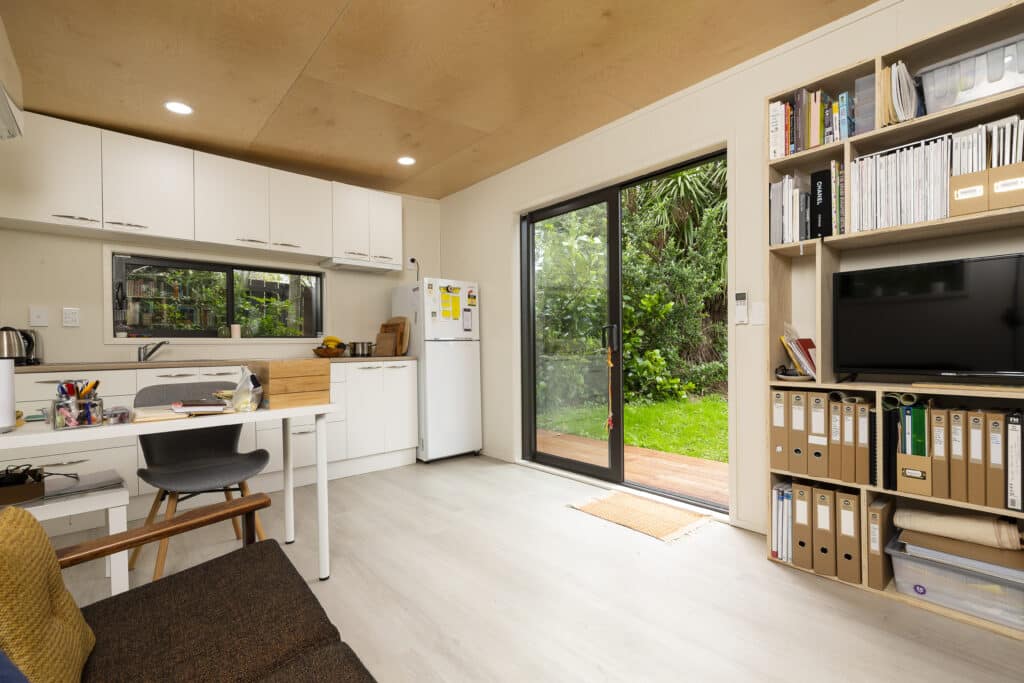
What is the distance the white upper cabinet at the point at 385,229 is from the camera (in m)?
4.30

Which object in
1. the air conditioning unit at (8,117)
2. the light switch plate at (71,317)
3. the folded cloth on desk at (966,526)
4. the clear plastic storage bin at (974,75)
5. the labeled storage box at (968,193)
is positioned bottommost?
the folded cloth on desk at (966,526)

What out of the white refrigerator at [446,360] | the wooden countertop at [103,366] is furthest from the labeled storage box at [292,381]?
the white refrigerator at [446,360]

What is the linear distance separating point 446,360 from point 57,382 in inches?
99.0

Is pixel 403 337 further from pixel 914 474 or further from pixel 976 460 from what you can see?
pixel 976 460

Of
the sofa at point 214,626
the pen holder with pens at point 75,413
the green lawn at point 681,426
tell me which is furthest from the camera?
the green lawn at point 681,426

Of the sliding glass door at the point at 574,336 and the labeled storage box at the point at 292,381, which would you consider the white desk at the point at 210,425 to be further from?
the sliding glass door at the point at 574,336

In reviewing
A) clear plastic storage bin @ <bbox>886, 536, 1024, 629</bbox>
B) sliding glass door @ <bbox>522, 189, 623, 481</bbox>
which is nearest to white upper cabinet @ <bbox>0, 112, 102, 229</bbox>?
sliding glass door @ <bbox>522, 189, 623, 481</bbox>

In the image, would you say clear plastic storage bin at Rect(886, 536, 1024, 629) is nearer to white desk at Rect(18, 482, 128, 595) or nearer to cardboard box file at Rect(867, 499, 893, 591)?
cardboard box file at Rect(867, 499, 893, 591)

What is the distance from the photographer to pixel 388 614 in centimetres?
189

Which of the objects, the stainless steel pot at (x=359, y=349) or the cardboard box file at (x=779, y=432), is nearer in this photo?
the cardboard box file at (x=779, y=432)

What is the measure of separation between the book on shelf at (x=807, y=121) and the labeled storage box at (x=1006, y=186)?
541 mm

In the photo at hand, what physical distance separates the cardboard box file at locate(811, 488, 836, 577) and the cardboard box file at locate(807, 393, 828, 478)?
0.10 metres

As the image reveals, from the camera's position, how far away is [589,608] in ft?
6.32

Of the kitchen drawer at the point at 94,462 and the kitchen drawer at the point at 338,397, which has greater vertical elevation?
the kitchen drawer at the point at 338,397
